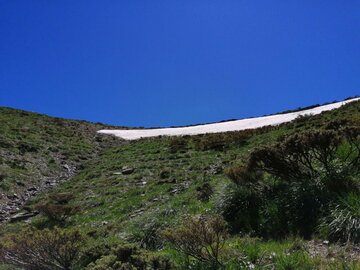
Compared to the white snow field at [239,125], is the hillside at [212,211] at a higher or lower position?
lower

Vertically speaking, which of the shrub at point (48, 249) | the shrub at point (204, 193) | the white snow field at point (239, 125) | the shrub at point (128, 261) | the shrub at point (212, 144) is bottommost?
the shrub at point (128, 261)

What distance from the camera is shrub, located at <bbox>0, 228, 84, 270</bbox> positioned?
730cm

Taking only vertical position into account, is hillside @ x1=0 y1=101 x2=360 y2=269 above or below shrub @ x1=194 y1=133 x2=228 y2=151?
below

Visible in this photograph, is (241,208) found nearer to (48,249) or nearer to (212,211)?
(212,211)

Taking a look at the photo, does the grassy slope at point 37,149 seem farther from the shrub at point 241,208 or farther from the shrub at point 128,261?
the shrub at point 128,261

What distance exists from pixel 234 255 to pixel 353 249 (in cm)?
198

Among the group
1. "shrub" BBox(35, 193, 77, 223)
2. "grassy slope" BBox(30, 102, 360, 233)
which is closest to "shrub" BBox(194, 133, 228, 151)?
"grassy slope" BBox(30, 102, 360, 233)

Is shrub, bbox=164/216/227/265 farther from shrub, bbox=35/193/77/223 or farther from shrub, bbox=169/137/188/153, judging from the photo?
shrub, bbox=169/137/188/153

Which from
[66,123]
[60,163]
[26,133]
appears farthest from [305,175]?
[66,123]

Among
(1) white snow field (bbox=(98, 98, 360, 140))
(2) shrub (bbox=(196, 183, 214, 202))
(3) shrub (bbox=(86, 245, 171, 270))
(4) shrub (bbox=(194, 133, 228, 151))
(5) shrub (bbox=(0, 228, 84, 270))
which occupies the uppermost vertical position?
(1) white snow field (bbox=(98, 98, 360, 140))

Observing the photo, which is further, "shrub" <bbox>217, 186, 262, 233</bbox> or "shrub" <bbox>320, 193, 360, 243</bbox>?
"shrub" <bbox>217, 186, 262, 233</bbox>

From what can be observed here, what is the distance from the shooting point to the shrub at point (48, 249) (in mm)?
7305

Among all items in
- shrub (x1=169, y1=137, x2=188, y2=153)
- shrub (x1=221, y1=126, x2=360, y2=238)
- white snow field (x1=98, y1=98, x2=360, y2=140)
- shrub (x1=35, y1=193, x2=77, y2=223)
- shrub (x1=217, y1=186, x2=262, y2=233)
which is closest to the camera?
shrub (x1=221, y1=126, x2=360, y2=238)

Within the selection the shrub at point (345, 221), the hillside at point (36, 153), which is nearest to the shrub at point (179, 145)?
the hillside at point (36, 153)
